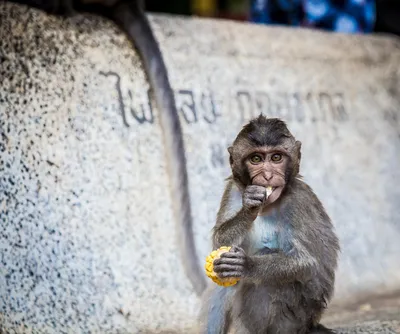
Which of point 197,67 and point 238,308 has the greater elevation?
point 197,67

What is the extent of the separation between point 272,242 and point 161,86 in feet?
5.03

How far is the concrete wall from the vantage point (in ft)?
12.2

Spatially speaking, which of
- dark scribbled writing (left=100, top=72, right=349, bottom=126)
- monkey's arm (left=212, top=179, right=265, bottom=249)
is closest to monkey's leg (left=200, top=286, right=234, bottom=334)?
monkey's arm (left=212, top=179, right=265, bottom=249)

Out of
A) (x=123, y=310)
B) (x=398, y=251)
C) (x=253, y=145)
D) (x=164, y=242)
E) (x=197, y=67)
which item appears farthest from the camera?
(x=398, y=251)

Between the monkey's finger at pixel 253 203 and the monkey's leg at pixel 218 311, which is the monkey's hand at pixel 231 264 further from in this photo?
the monkey's leg at pixel 218 311

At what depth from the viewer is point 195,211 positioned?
14.1 ft

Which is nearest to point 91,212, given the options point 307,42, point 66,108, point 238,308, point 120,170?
point 120,170

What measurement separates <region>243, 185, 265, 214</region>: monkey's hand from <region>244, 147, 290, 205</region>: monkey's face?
0.24 ft

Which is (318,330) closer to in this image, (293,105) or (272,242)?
(272,242)

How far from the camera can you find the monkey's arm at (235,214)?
2828 mm

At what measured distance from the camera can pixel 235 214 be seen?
306cm

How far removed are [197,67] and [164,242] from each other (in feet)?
3.72

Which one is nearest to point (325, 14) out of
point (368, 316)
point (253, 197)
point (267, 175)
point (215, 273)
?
point (368, 316)

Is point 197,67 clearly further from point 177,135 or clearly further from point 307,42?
point 307,42
